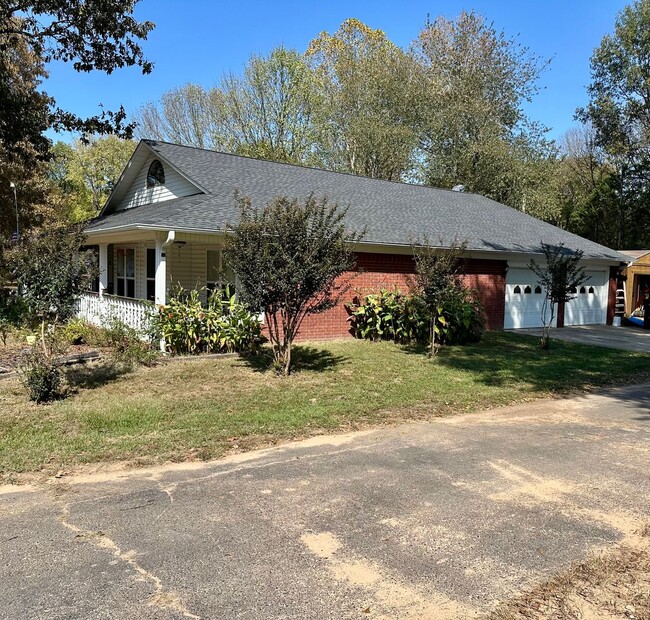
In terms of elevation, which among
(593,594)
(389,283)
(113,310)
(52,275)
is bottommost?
(593,594)

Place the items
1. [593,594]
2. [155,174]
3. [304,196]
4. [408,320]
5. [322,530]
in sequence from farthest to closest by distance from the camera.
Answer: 1. [155,174]
2. [304,196]
3. [408,320]
4. [322,530]
5. [593,594]

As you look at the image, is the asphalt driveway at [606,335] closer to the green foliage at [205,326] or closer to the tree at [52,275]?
the green foliage at [205,326]

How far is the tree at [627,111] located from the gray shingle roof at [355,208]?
14067 millimetres

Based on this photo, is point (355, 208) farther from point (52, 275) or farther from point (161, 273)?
point (52, 275)

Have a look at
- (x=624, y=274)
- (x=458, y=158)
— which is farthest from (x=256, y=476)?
(x=458, y=158)

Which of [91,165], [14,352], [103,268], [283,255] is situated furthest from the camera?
[91,165]

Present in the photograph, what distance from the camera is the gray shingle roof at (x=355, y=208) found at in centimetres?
1248

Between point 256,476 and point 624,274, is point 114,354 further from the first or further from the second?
point 624,274

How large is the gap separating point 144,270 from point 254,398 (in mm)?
9173

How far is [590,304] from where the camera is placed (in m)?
20.1

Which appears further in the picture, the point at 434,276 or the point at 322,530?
the point at 434,276

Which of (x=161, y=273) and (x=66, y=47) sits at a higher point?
(x=66, y=47)

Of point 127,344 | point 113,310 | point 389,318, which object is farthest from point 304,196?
point 127,344

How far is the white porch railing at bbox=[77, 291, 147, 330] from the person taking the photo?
11656 mm
